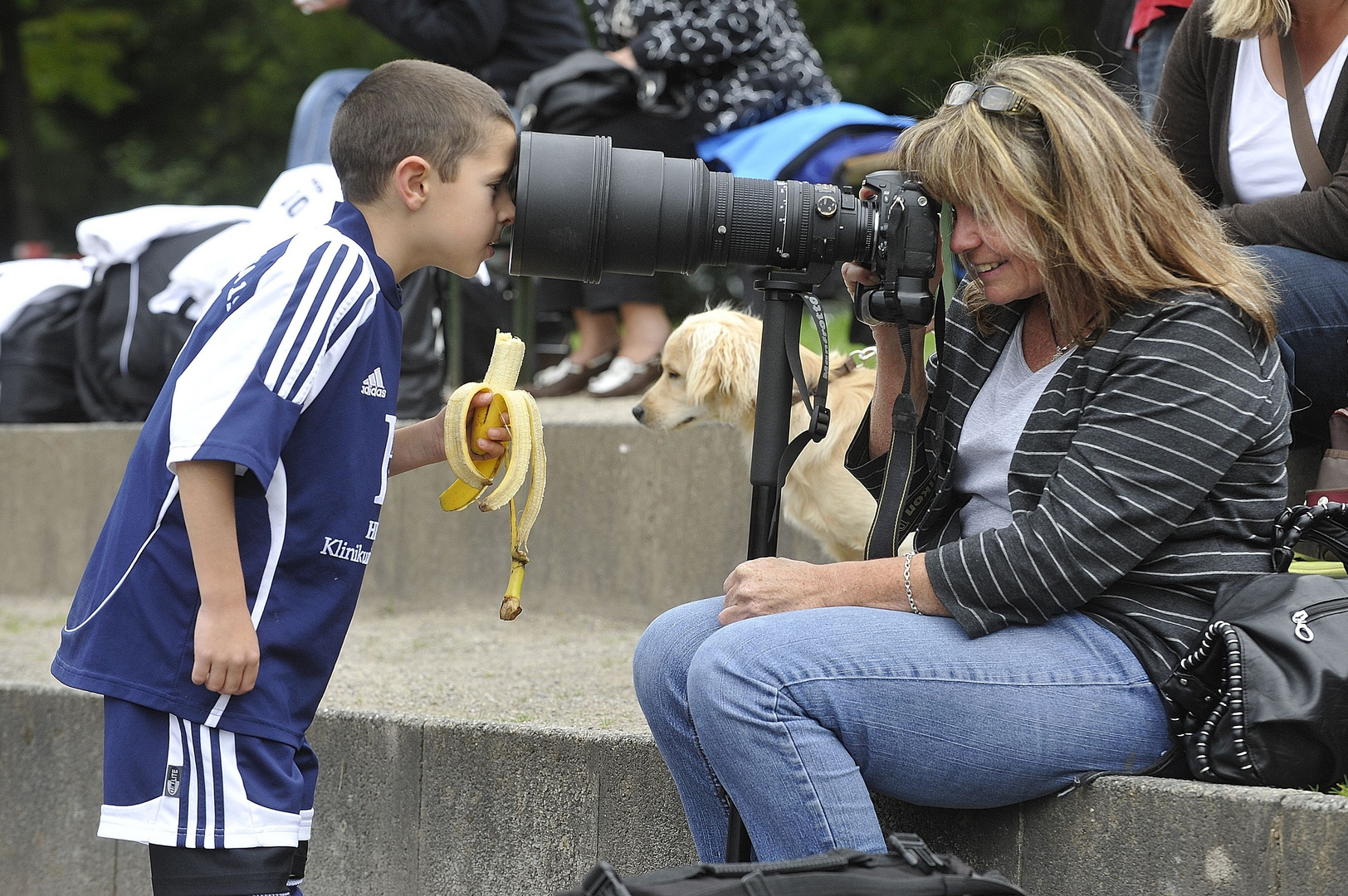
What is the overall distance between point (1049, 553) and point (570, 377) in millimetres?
3828

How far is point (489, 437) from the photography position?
2.29m

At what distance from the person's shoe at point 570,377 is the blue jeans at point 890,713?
3615 millimetres

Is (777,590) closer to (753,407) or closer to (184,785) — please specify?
(184,785)

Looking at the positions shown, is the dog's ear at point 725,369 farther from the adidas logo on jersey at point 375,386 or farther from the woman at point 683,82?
the adidas logo on jersey at point 375,386

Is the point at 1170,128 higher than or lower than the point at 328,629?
higher

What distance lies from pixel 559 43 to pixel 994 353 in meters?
3.65

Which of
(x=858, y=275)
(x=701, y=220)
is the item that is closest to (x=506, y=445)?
(x=701, y=220)

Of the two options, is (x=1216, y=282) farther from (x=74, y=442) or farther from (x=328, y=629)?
(x=74, y=442)

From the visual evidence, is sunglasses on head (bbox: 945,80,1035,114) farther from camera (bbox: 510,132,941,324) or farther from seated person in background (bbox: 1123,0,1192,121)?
seated person in background (bbox: 1123,0,1192,121)

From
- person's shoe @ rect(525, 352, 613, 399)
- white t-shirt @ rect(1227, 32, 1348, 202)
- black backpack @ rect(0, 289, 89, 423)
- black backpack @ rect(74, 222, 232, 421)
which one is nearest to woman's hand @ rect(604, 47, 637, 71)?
person's shoe @ rect(525, 352, 613, 399)

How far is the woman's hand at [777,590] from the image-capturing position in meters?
2.04

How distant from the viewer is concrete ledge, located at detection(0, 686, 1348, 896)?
1.93 metres

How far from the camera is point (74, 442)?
5562 mm

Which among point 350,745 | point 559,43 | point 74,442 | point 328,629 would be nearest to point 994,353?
point 328,629
